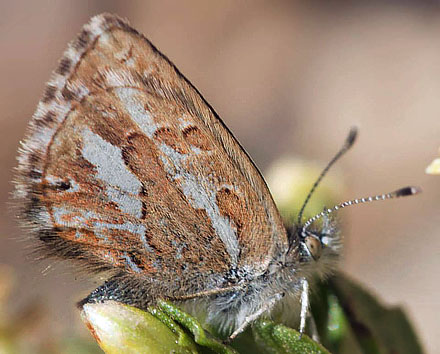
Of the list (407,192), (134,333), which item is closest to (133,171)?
(134,333)

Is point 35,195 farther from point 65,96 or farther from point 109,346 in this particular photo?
point 109,346

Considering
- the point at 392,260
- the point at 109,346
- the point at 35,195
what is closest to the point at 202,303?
the point at 109,346

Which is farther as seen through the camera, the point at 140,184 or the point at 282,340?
the point at 140,184

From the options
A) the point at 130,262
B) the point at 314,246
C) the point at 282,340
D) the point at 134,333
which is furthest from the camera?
the point at 314,246

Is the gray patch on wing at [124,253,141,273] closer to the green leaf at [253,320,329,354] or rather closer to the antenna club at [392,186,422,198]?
the green leaf at [253,320,329,354]

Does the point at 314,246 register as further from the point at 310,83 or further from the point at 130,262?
the point at 310,83

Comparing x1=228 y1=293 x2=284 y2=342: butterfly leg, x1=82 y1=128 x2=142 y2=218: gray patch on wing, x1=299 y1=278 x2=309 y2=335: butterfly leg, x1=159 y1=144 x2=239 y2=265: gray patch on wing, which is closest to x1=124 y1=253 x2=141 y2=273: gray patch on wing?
x1=82 y1=128 x2=142 y2=218: gray patch on wing

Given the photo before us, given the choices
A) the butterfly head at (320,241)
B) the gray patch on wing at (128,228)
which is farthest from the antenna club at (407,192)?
the gray patch on wing at (128,228)
